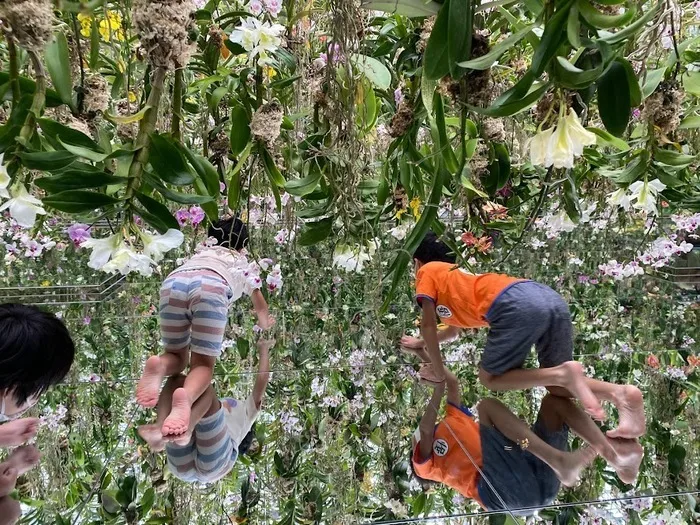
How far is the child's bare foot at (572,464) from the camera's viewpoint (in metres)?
0.61

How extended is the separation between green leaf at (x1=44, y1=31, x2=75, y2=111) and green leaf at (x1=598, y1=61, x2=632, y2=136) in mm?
427

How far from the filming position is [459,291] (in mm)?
978

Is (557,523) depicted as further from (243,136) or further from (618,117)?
(243,136)

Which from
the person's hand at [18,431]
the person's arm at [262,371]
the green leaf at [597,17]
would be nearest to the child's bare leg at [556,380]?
the person's arm at [262,371]

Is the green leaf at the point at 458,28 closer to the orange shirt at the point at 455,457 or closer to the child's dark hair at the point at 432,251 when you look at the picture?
the orange shirt at the point at 455,457

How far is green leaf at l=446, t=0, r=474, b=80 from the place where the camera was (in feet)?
1.10

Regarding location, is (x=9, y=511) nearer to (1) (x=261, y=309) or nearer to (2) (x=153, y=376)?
(2) (x=153, y=376)

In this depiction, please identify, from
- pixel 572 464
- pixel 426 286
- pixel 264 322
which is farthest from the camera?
pixel 264 322

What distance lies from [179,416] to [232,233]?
249 mm

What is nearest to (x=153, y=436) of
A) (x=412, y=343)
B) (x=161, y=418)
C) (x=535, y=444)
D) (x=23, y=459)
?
(x=161, y=418)

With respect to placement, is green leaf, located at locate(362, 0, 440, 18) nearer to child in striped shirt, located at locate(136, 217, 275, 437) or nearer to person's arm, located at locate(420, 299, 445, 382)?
child in striped shirt, located at locate(136, 217, 275, 437)

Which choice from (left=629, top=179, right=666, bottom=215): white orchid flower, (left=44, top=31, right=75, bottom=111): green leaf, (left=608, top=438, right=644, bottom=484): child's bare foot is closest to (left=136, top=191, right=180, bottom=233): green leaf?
(left=44, top=31, right=75, bottom=111): green leaf

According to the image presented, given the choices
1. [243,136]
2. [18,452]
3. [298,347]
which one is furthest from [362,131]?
[298,347]

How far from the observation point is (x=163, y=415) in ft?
2.37
